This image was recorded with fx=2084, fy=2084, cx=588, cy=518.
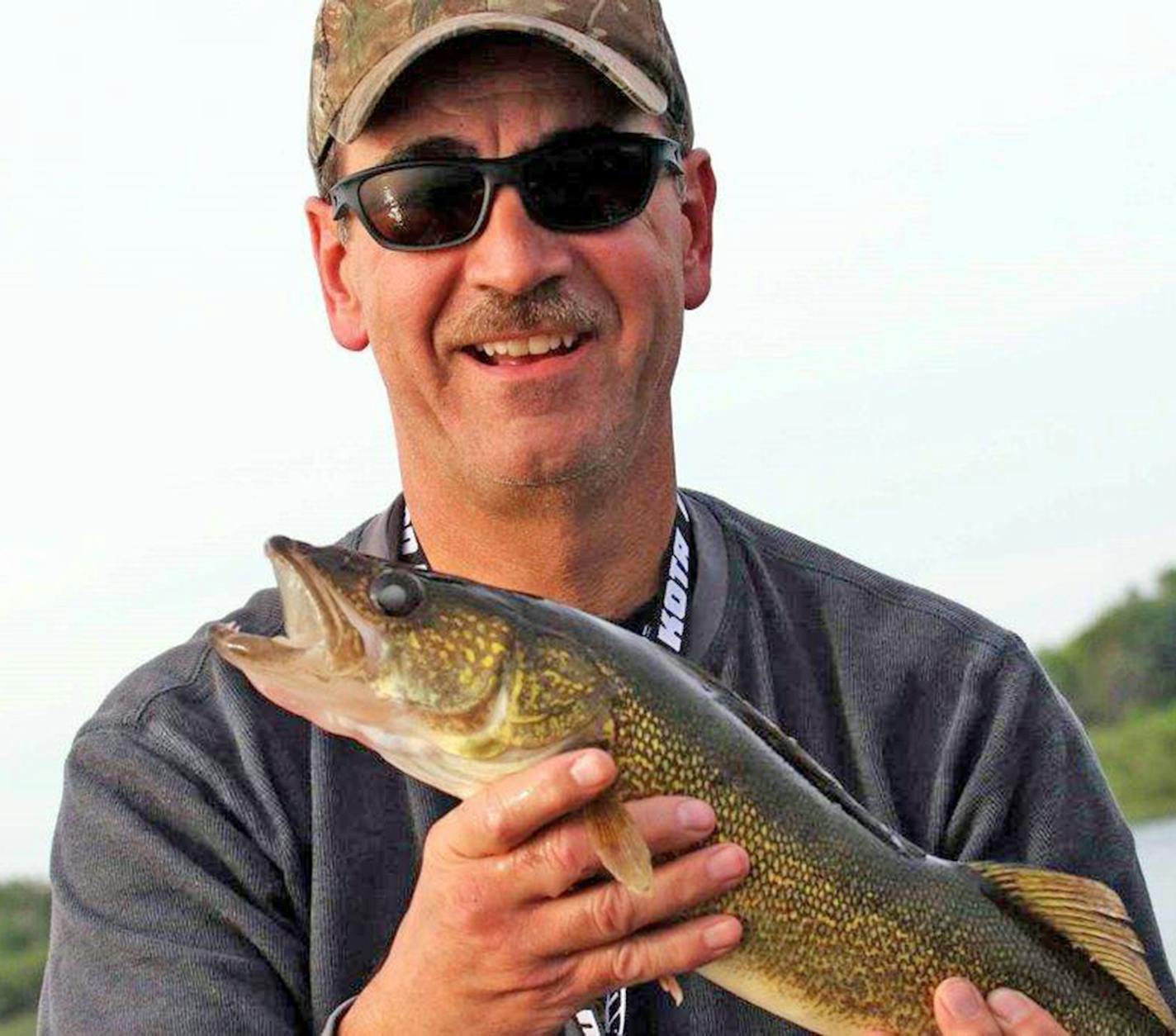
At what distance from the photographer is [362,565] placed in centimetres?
405

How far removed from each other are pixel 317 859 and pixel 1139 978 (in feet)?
6.38

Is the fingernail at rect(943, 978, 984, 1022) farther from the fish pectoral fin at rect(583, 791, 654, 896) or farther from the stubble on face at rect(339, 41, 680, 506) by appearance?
the stubble on face at rect(339, 41, 680, 506)

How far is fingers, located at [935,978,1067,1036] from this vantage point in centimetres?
444

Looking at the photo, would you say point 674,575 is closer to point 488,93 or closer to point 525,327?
point 525,327

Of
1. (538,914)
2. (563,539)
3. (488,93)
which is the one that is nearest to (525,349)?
(563,539)

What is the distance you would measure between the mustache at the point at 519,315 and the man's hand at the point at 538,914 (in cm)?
159

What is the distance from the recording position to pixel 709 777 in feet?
13.7

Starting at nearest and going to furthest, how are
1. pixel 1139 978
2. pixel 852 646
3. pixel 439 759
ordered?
1. pixel 439 759
2. pixel 1139 978
3. pixel 852 646

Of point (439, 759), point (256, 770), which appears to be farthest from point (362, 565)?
point (256, 770)

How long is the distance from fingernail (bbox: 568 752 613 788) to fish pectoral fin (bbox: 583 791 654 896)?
9 cm

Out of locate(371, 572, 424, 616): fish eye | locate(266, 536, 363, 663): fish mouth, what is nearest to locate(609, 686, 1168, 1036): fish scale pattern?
locate(371, 572, 424, 616): fish eye

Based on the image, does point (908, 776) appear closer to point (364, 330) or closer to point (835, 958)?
point (835, 958)

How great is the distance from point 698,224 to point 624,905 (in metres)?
2.61

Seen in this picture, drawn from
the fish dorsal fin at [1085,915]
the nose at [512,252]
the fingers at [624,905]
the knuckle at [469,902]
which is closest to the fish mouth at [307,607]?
the knuckle at [469,902]
